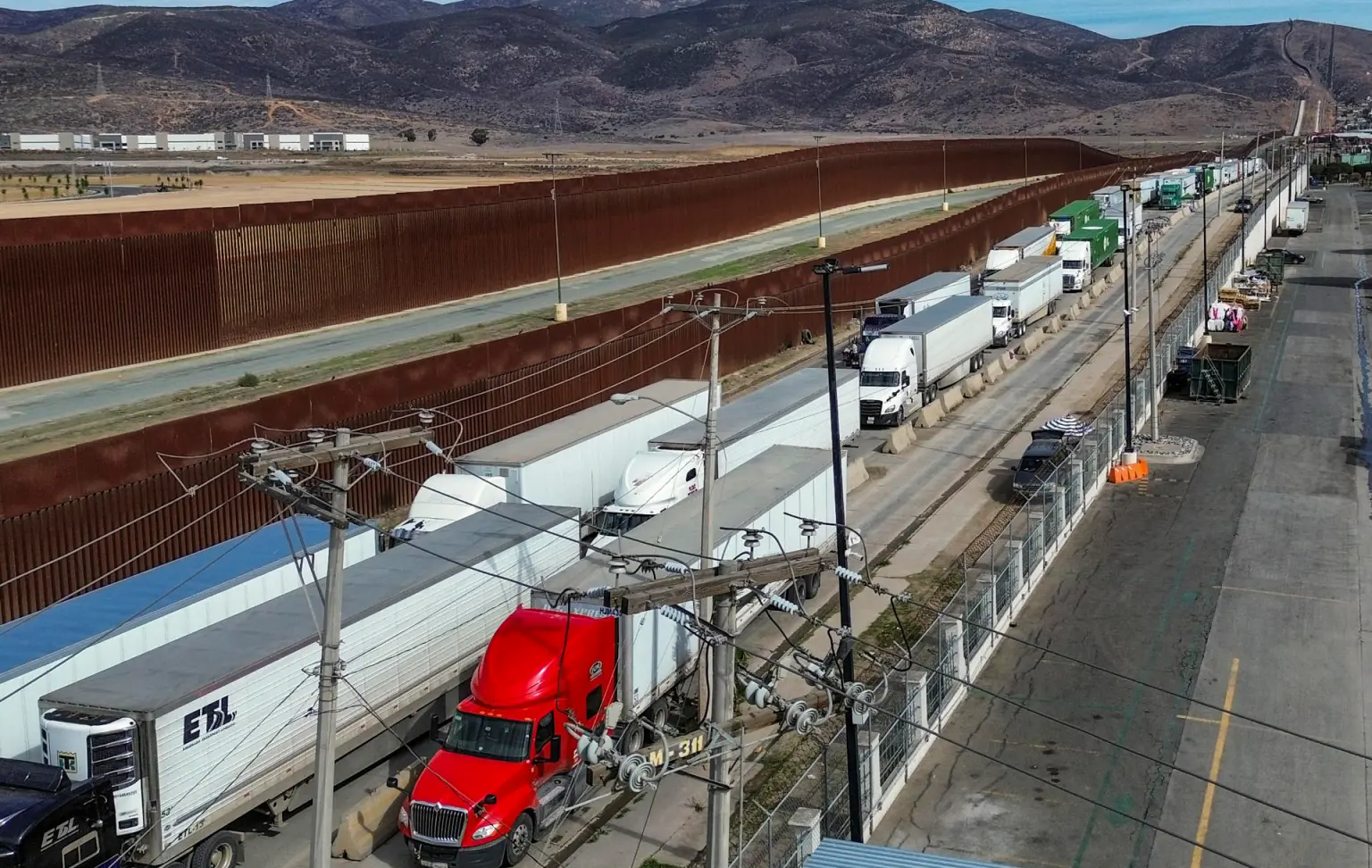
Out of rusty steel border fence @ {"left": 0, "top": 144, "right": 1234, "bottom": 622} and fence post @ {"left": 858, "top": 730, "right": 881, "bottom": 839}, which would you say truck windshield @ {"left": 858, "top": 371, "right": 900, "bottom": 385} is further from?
fence post @ {"left": 858, "top": 730, "right": 881, "bottom": 839}

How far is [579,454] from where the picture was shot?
34562 millimetres

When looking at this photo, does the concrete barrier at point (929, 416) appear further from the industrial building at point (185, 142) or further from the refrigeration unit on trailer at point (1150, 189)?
the industrial building at point (185, 142)

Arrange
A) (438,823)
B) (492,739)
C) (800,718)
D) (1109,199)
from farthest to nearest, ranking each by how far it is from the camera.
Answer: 1. (1109,199)
2. (492,739)
3. (438,823)
4. (800,718)

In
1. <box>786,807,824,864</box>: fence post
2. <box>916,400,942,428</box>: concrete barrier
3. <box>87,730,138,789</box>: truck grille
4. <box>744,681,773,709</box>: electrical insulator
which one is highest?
<box>744,681,773,709</box>: electrical insulator

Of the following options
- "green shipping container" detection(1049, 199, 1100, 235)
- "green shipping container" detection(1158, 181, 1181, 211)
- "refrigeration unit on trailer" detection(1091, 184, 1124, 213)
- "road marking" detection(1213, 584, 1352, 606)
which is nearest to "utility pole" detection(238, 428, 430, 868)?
→ "road marking" detection(1213, 584, 1352, 606)

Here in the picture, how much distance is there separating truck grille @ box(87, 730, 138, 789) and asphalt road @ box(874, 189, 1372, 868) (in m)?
10.5

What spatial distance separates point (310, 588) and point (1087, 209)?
240 feet

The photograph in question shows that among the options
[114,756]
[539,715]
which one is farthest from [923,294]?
[114,756]

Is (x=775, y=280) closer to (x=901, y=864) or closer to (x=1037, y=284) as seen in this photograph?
(x=1037, y=284)

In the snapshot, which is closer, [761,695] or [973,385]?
[761,695]

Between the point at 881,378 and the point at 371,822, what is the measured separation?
100ft

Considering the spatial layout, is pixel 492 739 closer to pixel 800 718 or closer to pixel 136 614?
pixel 136 614

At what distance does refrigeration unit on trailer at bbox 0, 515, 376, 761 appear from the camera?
21391 mm

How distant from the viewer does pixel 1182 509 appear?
3956cm
